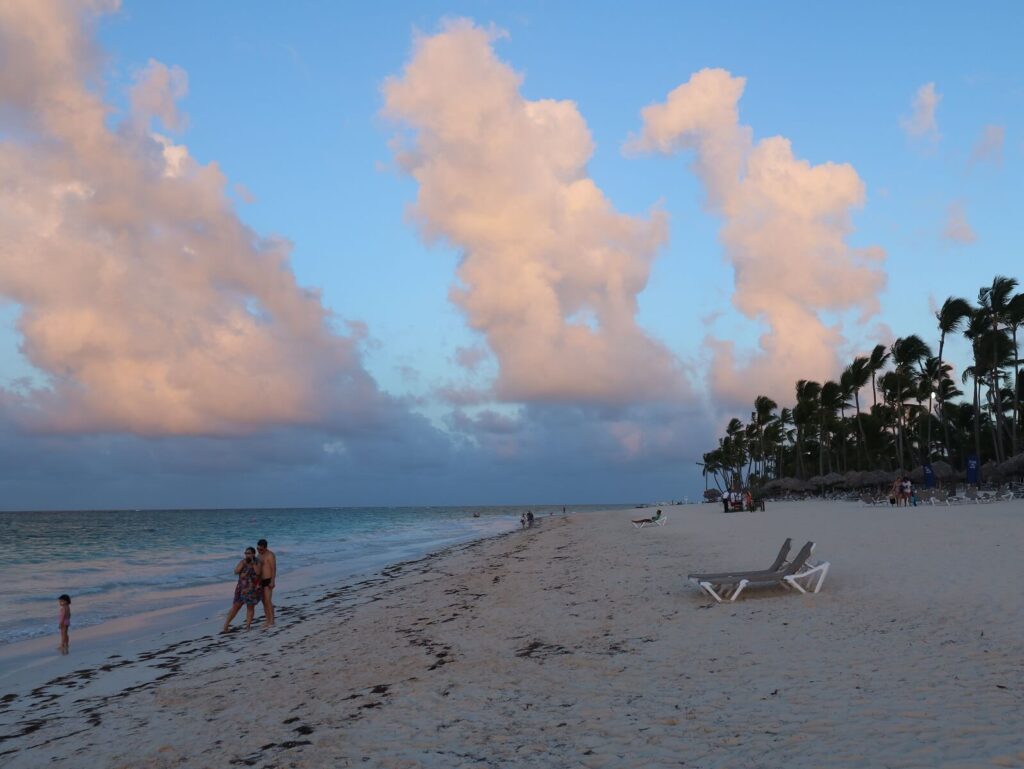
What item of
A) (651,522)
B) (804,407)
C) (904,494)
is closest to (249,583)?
(651,522)

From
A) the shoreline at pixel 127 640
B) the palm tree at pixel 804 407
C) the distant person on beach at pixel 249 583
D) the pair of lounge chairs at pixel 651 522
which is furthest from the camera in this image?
the palm tree at pixel 804 407

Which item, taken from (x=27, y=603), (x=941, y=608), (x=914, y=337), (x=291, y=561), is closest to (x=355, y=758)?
(x=941, y=608)

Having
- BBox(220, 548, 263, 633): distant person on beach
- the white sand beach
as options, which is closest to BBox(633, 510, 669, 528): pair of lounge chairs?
the white sand beach

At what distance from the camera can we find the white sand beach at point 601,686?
17.4 ft

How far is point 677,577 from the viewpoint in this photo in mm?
14281

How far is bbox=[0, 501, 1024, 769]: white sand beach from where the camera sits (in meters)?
5.30

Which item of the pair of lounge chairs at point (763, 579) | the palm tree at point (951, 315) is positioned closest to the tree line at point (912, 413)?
the palm tree at point (951, 315)

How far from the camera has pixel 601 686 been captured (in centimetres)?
707

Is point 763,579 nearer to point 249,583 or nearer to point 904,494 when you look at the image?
point 249,583

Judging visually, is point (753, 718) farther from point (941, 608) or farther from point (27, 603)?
point (27, 603)

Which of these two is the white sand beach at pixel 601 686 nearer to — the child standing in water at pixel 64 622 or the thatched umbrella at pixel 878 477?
the child standing in water at pixel 64 622

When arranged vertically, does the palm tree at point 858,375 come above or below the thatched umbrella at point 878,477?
above

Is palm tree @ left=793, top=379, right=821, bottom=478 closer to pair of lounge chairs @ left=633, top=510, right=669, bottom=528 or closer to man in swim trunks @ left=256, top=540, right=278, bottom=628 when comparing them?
pair of lounge chairs @ left=633, top=510, right=669, bottom=528

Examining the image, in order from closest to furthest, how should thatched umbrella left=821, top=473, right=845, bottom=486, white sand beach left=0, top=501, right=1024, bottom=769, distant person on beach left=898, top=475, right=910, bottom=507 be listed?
white sand beach left=0, top=501, right=1024, bottom=769, distant person on beach left=898, top=475, right=910, bottom=507, thatched umbrella left=821, top=473, right=845, bottom=486
